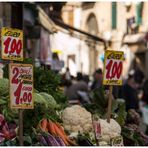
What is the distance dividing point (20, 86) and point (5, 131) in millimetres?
371

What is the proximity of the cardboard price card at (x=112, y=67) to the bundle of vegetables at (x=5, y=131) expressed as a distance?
1.05 metres

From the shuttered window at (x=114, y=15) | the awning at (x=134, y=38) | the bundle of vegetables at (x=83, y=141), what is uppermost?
the shuttered window at (x=114, y=15)

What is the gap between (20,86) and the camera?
154 inches

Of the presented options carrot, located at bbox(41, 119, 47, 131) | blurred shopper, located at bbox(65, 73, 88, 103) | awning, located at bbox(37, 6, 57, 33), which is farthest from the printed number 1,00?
awning, located at bbox(37, 6, 57, 33)

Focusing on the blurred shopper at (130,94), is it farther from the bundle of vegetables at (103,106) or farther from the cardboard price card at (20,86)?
the cardboard price card at (20,86)

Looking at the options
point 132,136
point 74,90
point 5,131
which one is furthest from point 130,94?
point 5,131

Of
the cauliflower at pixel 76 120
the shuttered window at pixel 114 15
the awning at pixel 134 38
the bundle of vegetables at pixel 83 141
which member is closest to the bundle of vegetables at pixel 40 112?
the cauliflower at pixel 76 120

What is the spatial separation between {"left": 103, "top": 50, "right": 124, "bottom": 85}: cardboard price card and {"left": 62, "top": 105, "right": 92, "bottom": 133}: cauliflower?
0.35 meters

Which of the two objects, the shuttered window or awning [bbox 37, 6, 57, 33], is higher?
the shuttered window

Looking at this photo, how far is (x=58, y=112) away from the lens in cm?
476

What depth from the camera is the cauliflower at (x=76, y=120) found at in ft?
14.6

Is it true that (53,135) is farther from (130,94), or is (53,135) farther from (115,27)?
(115,27)

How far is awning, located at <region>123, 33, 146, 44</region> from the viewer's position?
25403mm

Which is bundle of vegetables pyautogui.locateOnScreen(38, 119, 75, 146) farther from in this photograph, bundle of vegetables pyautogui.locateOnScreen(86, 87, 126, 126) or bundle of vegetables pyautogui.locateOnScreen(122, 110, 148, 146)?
bundle of vegetables pyautogui.locateOnScreen(86, 87, 126, 126)
